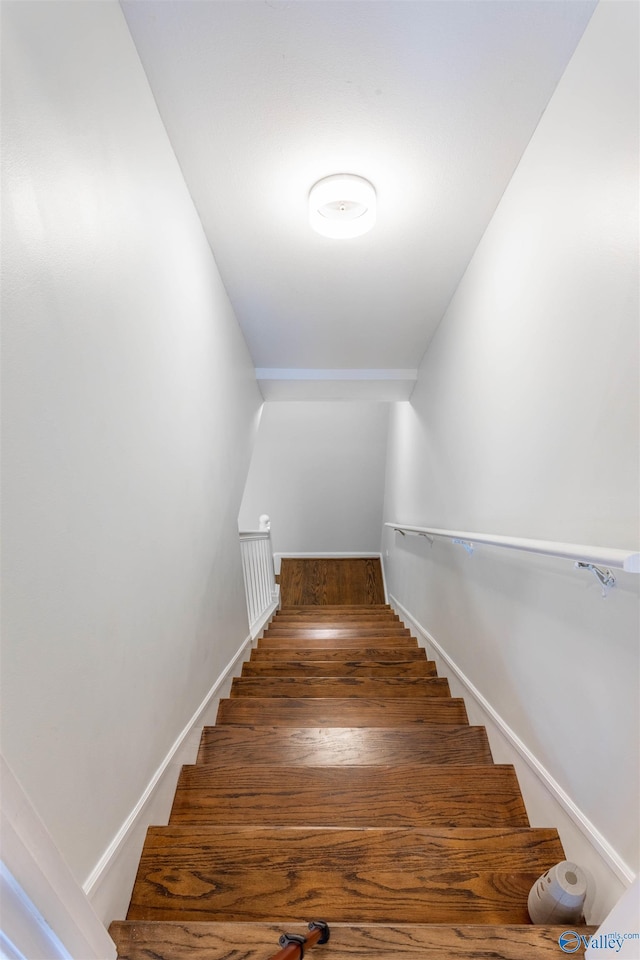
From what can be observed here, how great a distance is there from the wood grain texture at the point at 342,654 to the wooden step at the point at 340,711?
2.02 ft

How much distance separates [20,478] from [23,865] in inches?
20.4

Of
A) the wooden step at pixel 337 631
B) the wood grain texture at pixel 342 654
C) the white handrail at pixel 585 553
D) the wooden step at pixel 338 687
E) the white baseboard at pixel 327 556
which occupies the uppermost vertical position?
the white baseboard at pixel 327 556

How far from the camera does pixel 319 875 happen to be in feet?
3.64

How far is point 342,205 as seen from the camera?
158cm

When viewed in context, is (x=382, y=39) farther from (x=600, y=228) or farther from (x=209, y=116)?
(x=600, y=228)

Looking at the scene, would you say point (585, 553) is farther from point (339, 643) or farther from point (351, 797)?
point (339, 643)

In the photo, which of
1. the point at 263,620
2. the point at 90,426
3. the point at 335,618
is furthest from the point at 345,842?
the point at 335,618

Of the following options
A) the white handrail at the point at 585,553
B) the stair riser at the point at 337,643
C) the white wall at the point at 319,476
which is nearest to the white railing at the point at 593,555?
the white handrail at the point at 585,553

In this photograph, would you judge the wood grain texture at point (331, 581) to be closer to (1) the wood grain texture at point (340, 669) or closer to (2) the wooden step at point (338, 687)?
(1) the wood grain texture at point (340, 669)

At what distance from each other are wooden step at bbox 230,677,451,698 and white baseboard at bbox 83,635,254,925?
1.87 ft

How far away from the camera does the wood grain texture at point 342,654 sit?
2.65 meters

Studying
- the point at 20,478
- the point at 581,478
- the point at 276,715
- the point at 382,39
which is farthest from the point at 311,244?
the point at 276,715

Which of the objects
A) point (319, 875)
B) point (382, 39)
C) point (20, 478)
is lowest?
point (319, 875)

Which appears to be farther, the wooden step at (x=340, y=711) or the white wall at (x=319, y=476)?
the white wall at (x=319, y=476)
